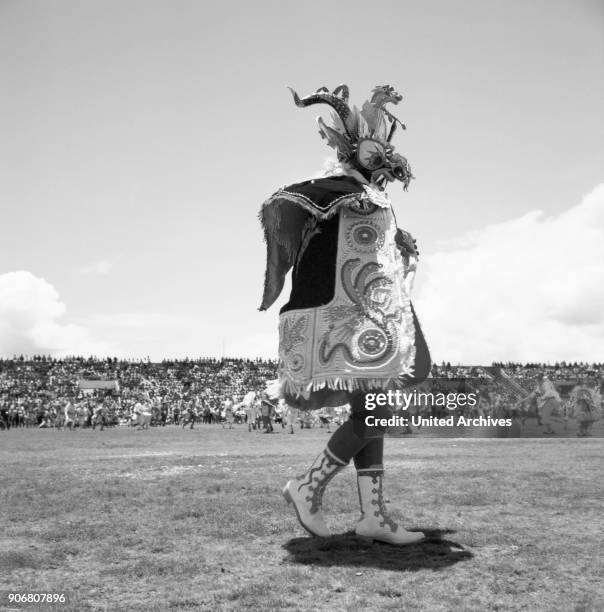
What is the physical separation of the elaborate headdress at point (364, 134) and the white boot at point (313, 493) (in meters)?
2.27

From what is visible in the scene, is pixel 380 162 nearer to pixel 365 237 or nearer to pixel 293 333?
pixel 365 237

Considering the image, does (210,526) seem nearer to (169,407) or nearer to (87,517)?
(87,517)

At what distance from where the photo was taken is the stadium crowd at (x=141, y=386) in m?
36.6

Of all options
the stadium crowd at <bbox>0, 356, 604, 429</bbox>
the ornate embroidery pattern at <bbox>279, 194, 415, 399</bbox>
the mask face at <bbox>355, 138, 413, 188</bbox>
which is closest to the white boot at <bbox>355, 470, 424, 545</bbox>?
the ornate embroidery pattern at <bbox>279, 194, 415, 399</bbox>

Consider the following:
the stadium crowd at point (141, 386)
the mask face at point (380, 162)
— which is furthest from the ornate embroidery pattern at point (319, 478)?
the stadium crowd at point (141, 386)

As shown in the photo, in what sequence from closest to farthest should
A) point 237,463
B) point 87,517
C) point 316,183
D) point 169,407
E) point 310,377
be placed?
point 310,377, point 316,183, point 87,517, point 237,463, point 169,407

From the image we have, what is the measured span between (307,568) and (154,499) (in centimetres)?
275

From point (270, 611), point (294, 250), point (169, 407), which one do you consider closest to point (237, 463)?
point (294, 250)

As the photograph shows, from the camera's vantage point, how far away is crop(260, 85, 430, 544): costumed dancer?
14.2ft

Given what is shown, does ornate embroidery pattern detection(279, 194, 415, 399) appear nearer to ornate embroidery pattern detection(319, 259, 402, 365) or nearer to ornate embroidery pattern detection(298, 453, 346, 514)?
ornate embroidery pattern detection(319, 259, 402, 365)

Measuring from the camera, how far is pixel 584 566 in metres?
3.69

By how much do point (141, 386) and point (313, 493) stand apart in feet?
156

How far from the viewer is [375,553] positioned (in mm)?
4098

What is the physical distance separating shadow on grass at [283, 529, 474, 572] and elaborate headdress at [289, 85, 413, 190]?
2.80 m
